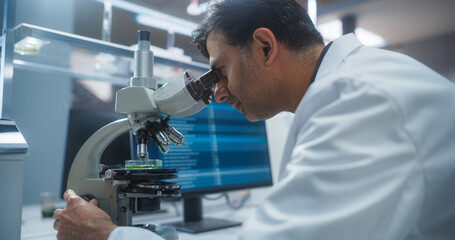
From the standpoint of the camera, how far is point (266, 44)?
2.82 ft

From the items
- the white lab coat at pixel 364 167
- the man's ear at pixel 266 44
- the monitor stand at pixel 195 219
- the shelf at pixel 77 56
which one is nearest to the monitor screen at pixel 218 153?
the monitor stand at pixel 195 219

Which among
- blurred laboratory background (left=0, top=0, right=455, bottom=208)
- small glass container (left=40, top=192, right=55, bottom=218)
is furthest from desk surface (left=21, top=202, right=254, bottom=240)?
blurred laboratory background (left=0, top=0, right=455, bottom=208)

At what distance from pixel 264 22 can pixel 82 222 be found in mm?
639

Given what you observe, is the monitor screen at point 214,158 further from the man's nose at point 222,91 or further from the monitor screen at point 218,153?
the man's nose at point 222,91

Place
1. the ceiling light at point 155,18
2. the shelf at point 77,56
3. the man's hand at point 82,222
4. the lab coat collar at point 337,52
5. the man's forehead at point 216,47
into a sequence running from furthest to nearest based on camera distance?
1. the ceiling light at point 155,18
2. the shelf at point 77,56
3. the man's forehead at point 216,47
4. the lab coat collar at point 337,52
5. the man's hand at point 82,222

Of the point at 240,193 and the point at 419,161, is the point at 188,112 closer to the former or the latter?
the point at 419,161

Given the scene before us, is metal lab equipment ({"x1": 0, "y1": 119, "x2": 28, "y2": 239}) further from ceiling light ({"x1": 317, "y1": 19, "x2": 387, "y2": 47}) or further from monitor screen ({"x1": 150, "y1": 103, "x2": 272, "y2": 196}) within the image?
ceiling light ({"x1": 317, "y1": 19, "x2": 387, "y2": 47})

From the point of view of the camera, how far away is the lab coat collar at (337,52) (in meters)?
0.78

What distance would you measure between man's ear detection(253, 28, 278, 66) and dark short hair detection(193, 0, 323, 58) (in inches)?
0.8

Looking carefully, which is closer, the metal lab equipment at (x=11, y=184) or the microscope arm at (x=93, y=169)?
the metal lab equipment at (x=11, y=184)

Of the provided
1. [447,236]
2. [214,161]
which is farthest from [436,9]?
[447,236]

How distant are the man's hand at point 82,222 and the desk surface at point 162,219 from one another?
30cm

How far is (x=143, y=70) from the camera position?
0.86m

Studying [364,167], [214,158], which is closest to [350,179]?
[364,167]
